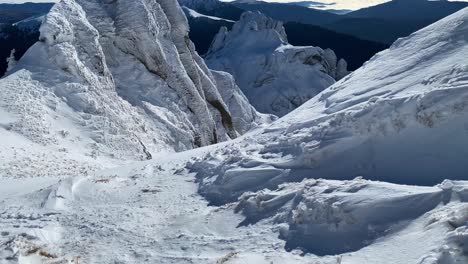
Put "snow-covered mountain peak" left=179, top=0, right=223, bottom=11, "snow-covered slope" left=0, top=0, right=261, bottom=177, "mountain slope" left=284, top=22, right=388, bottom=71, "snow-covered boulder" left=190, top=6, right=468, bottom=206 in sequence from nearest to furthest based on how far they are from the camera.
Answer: "snow-covered boulder" left=190, top=6, right=468, bottom=206 → "snow-covered slope" left=0, top=0, right=261, bottom=177 → "mountain slope" left=284, top=22, right=388, bottom=71 → "snow-covered mountain peak" left=179, top=0, right=223, bottom=11

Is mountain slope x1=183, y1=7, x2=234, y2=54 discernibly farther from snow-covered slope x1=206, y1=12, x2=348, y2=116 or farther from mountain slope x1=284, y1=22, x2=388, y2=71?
snow-covered slope x1=206, y1=12, x2=348, y2=116

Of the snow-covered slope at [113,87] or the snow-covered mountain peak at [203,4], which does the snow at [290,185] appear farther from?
the snow-covered mountain peak at [203,4]

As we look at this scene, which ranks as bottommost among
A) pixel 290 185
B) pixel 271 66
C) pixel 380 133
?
pixel 271 66

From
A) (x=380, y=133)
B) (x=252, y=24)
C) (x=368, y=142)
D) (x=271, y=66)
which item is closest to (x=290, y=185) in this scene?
(x=368, y=142)

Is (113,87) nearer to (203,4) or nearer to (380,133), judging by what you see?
(380,133)

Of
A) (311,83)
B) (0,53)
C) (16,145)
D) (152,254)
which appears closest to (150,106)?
(16,145)

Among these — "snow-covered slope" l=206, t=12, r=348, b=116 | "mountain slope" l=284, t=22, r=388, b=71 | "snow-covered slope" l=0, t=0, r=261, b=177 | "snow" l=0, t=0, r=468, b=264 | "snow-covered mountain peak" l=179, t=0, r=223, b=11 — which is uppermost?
"snow" l=0, t=0, r=468, b=264

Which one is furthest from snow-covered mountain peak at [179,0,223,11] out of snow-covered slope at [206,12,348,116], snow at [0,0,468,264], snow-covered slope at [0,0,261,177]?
snow at [0,0,468,264]
